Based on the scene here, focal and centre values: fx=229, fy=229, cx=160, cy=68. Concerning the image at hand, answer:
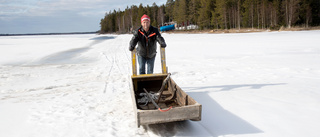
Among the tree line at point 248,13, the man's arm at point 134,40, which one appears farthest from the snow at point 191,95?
the tree line at point 248,13

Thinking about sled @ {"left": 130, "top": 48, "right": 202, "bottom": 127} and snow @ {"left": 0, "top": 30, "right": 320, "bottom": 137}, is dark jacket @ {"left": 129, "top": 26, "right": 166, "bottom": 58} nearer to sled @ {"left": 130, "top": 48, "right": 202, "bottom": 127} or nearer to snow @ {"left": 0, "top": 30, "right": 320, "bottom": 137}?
sled @ {"left": 130, "top": 48, "right": 202, "bottom": 127}

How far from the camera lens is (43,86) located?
669 cm

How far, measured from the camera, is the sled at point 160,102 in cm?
305

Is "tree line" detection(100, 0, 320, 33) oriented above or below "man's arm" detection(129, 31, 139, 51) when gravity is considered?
above

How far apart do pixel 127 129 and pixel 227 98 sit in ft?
8.01

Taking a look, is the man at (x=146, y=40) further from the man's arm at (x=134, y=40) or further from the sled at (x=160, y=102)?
the sled at (x=160, y=102)

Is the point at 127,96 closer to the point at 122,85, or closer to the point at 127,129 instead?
the point at 122,85

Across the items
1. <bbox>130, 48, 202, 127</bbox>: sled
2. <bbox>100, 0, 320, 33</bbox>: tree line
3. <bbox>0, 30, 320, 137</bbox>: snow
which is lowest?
<bbox>0, 30, 320, 137</bbox>: snow

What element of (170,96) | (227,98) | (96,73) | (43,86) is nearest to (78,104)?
(170,96)

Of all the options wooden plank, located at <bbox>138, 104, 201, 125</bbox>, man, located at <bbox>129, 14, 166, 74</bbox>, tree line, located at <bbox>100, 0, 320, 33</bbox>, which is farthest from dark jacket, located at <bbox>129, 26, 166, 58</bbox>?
tree line, located at <bbox>100, 0, 320, 33</bbox>

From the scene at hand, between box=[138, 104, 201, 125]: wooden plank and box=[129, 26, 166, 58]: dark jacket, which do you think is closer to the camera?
box=[138, 104, 201, 125]: wooden plank

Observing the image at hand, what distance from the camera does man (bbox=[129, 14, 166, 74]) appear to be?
15.7 feet

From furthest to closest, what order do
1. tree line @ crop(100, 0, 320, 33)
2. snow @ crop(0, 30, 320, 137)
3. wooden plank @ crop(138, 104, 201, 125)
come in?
tree line @ crop(100, 0, 320, 33) → snow @ crop(0, 30, 320, 137) → wooden plank @ crop(138, 104, 201, 125)

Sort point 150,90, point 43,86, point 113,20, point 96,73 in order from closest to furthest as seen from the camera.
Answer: point 150,90 < point 43,86 < point 96,73 < point 113,20
